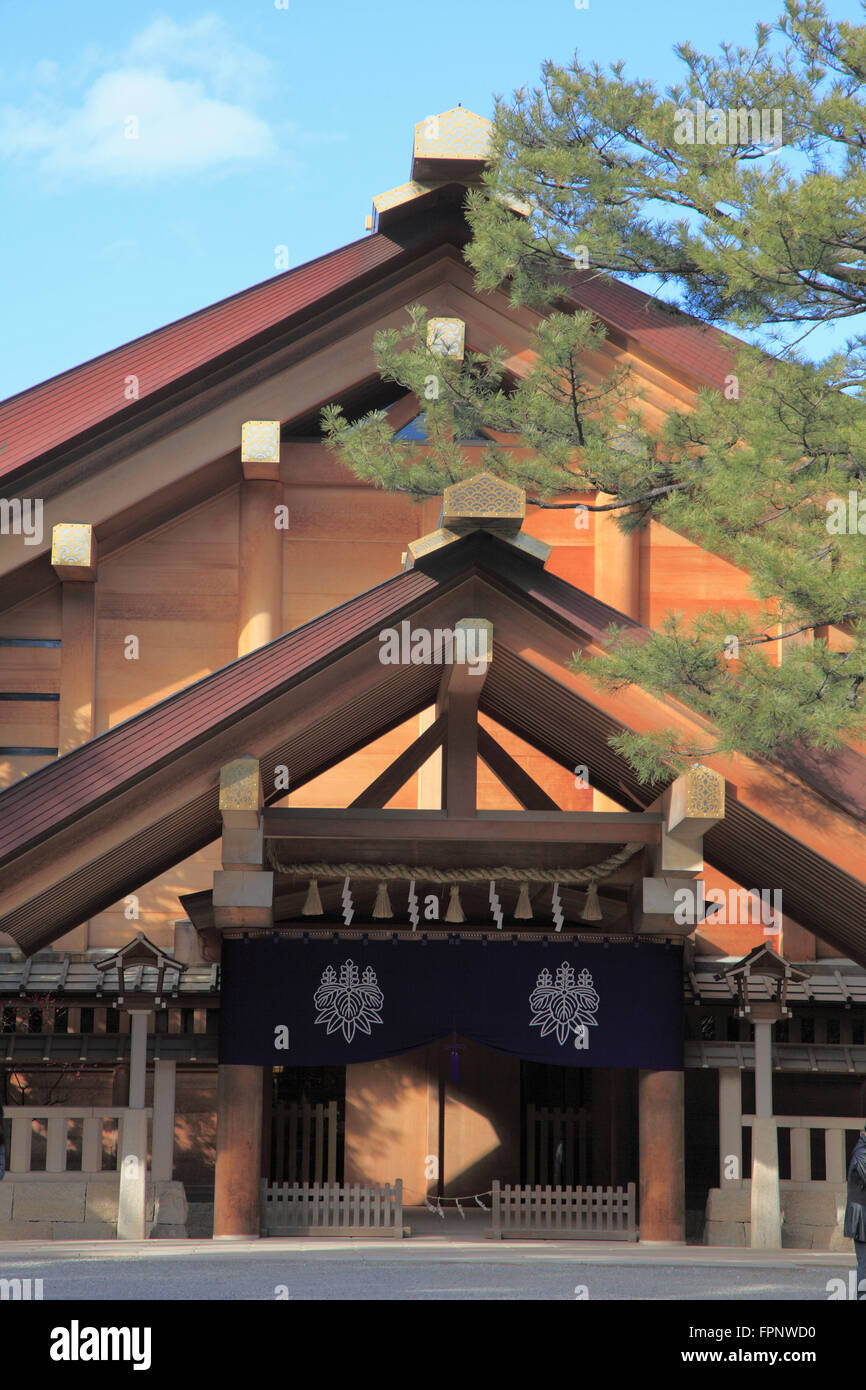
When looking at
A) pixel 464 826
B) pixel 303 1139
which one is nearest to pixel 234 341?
pixel 464 826

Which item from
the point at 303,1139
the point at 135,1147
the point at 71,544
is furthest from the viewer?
the point at 71,544

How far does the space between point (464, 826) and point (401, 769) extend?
0.87 meters

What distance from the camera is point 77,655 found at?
43.4 feet

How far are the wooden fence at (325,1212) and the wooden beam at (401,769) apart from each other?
305cm

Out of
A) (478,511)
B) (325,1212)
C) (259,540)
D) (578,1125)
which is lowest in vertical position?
(325,1212)

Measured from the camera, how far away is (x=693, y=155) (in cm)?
888

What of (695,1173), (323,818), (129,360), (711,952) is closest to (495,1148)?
(695,1173)

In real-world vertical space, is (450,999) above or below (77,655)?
below

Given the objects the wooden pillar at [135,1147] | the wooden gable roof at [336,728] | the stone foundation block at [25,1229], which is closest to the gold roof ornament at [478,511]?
the wooden gable roof at [336,728]

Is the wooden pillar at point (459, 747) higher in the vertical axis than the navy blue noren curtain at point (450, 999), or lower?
higher

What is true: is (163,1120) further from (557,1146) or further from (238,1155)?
(557,1146)

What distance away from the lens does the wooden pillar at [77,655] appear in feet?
42.7

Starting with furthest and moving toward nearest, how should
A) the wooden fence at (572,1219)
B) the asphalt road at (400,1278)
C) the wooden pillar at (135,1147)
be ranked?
the wooden fence at (572,1219)
the wooden pillar at (135,1147)
the asphalt road at (400,1278)

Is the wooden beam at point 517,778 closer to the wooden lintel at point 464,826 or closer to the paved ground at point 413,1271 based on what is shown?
the wooden lintel at point 464,826
